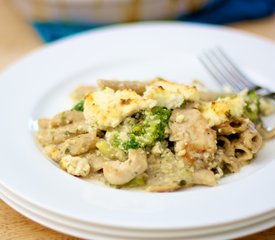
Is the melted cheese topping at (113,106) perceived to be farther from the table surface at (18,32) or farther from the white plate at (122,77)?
the table surface at (18,32)

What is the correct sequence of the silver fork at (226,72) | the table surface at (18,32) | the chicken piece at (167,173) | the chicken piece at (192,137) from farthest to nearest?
the table surface at (18,32) < the silver fork at (226,72) < the chicken piece at (192,137) < the chicken piece at (167,173)

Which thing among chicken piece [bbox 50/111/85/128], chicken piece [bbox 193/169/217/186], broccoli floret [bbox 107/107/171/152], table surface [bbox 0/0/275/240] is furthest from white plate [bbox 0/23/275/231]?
table surface [bbox 0/0/275/240]

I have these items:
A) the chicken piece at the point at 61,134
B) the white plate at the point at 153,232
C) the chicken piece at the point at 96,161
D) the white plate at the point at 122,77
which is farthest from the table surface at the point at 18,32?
the white plate at the point at 153,232

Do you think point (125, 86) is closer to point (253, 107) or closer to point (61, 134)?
point (61, 134)

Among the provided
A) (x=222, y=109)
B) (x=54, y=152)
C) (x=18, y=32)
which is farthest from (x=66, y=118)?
(x=18, y=32)

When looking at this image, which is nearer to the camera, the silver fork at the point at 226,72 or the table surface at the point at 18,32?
the silver fork at the point at 226,72
